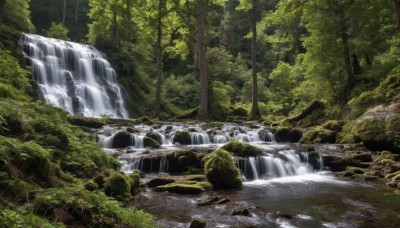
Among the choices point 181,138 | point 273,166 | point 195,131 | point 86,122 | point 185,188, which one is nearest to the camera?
point 185,188

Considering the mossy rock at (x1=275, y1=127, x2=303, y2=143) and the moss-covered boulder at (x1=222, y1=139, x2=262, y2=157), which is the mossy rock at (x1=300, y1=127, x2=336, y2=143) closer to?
the mossy rock at (x1=275, y1=127, x2=303, y2=143)

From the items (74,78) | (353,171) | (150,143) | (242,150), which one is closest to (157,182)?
(242,150)

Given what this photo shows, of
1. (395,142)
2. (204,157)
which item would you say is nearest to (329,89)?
(395,142)

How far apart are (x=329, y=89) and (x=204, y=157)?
14328mm

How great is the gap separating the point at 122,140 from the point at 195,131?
4173 millimetres

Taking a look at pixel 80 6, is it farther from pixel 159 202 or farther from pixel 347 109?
pixel 159 202

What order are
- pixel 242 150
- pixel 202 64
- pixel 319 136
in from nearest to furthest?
pixel 242 150, pixel 319 136, pixel 202 64

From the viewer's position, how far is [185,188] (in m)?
9.73

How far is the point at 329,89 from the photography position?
2359 cm

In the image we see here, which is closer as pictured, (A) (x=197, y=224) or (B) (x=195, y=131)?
(A) (x=197, y=224)

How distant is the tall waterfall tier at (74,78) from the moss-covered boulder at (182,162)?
53.7 ft

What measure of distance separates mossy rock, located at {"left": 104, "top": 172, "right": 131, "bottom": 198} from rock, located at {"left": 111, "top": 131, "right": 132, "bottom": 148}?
8383 millimetres

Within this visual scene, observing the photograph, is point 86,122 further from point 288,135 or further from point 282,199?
point 282,199

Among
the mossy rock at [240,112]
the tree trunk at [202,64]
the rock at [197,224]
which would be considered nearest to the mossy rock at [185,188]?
the rock at [197,224]
